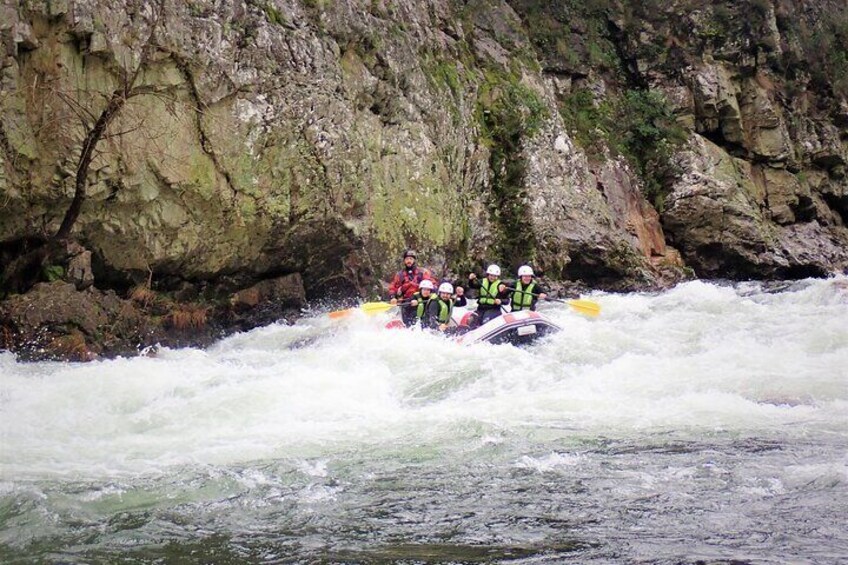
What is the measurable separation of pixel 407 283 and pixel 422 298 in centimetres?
95

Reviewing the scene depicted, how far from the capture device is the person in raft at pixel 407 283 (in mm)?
13000

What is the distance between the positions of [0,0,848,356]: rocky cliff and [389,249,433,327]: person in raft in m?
0.77

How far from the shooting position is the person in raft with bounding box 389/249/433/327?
42.7 ft

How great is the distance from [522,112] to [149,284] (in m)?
9.41

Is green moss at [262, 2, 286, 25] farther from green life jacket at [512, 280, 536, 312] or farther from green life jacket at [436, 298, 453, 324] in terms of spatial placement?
green life jacket at [512, 280, 536, 312]

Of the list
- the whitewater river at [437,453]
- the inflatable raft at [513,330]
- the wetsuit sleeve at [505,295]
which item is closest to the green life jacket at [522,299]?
the wetsuit sleeve at [505,295]

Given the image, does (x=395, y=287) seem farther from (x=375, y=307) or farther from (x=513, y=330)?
→ (x=513, y=330)

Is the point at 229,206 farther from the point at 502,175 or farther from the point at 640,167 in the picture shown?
the point at 640,167

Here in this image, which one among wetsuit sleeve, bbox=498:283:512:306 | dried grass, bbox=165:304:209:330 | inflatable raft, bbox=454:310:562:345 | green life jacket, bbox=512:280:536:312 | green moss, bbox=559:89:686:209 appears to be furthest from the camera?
green moss, bbox=559:89:686:209

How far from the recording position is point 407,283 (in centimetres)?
1338

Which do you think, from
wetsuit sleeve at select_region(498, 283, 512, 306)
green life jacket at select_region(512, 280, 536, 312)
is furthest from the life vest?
green life jacket at select_region(512, 280, 536, 312)

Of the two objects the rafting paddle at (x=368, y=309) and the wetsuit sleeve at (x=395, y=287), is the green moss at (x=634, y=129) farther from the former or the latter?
the rafting paddle at (x=368, y=309)

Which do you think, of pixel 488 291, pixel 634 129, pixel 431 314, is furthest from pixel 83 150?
pixel 634 129

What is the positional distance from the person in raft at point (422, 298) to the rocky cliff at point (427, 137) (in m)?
1.53
